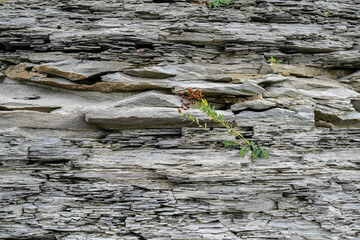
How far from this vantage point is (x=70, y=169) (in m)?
6.41

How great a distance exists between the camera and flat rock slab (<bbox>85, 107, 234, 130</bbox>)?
6.49 meters

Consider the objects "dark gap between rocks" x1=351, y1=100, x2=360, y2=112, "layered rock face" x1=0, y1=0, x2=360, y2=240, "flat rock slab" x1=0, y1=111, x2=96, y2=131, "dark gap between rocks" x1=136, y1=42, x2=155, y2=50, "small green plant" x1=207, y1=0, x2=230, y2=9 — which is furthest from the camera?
"small green plant" x1=207, y1=0, x2=230, y2=9

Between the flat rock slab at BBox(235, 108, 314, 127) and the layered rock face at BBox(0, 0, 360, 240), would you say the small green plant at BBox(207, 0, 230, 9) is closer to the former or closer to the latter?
the layered rock face at BBox(0, 0, 360, 240)

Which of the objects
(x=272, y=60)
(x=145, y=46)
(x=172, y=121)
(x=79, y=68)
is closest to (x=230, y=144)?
(x=172, y=121)

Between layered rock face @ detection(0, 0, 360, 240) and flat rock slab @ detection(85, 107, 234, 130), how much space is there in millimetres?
37

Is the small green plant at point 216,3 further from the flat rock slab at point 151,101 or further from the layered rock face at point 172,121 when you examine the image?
the flat rock slab at point 151,101

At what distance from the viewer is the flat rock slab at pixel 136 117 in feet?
21.3

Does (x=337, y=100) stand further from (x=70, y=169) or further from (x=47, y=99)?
(x=47, y=99)

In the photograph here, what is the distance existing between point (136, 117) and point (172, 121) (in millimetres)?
968

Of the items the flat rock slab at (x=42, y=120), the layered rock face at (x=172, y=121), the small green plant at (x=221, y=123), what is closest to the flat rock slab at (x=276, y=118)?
the layered rock face at (x=172, y=121)

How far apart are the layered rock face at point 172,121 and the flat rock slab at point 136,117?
0.04 meters

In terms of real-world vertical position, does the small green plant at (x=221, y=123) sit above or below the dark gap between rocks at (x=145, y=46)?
below

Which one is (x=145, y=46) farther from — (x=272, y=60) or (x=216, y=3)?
(x=272, y=60)

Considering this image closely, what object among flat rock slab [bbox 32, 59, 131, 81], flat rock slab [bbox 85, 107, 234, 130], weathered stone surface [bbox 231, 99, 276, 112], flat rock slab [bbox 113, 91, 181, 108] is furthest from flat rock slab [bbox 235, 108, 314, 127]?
flat rock slab [bbox 32, 59, 131, 81]
